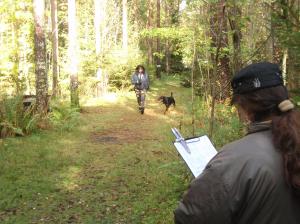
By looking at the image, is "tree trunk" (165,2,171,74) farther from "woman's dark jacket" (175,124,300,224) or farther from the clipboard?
"woman's dark jacket" (175,124,300,224)

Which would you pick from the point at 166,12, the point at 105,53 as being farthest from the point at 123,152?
the point at 166,12

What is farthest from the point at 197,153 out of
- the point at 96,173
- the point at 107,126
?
the point at 107,126

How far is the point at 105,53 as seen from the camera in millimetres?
24297

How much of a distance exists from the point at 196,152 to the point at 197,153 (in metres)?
0.01

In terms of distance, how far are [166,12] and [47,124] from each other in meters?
33.5

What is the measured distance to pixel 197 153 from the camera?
329 centimetres

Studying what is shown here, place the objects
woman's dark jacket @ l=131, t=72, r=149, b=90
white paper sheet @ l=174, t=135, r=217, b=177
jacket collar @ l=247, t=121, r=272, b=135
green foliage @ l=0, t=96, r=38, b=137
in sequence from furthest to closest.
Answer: woman's dark jacket @ l=131, t=72, r=149, b=90
green foliage @ l=0, t=96, r=38, b=137
white paper sheet @ l=174, t=135, r=217, b=177
jacket collar @ l=247, t=121, r=272, b=135

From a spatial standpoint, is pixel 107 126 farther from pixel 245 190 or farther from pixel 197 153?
pixel 245 190

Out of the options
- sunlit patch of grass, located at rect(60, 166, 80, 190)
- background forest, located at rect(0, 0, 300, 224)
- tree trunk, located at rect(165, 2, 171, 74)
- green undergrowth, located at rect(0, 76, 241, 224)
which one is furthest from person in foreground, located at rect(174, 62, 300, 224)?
tree trunk, located at rect(165, 2, 171, 74)

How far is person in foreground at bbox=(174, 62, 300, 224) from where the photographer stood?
1970 millimetres

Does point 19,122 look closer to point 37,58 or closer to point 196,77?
point 37,58

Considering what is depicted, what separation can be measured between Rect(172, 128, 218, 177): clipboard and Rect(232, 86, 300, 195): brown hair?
1037 mm

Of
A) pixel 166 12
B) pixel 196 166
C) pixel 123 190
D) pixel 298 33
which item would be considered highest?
pixel 166 12

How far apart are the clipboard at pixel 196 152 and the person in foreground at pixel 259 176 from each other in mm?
1043
